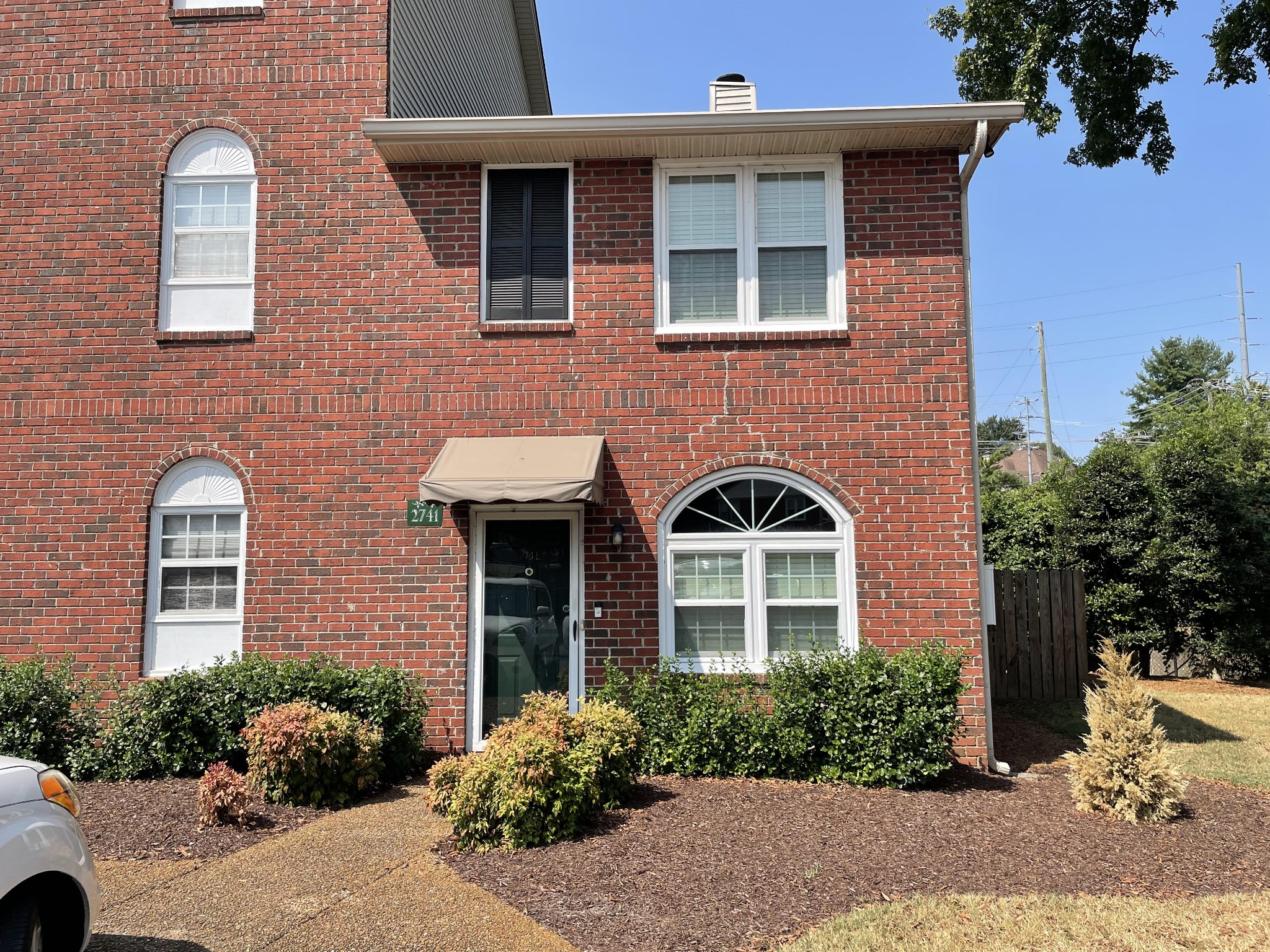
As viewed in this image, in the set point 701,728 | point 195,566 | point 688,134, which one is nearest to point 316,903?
point 701,728

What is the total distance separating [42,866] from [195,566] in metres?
5.51

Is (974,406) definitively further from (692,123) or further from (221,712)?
(221,712)

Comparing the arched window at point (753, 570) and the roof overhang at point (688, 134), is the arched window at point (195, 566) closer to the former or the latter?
the roof overhang at point (688, 134)

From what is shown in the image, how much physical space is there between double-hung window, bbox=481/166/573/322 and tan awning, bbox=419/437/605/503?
128cm

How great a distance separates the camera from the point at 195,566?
8.92 m

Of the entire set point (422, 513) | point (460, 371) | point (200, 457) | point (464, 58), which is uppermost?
point (464, 58)

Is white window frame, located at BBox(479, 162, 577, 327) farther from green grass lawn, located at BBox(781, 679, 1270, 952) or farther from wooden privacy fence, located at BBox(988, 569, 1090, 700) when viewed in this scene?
wooden privacy fence, located at BBox(988, 569, 1090, 700)

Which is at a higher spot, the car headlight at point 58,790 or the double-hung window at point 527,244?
the double-hung window at point 527,244

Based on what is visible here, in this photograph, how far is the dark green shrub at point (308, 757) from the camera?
7070 millimetres

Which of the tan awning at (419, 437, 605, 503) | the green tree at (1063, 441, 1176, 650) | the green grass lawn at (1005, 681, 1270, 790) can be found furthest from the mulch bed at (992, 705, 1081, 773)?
the tan awning at (419, 437, 605, 503)

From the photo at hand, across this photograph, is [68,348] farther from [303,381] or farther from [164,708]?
[164,708]

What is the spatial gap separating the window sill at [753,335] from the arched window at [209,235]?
416 cm

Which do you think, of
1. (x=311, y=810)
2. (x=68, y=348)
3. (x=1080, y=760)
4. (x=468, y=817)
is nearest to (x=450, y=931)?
(x=468, y=817)

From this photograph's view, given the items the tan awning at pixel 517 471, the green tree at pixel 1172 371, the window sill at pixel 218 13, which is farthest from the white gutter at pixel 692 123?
the green tree at pixel 1172 371
